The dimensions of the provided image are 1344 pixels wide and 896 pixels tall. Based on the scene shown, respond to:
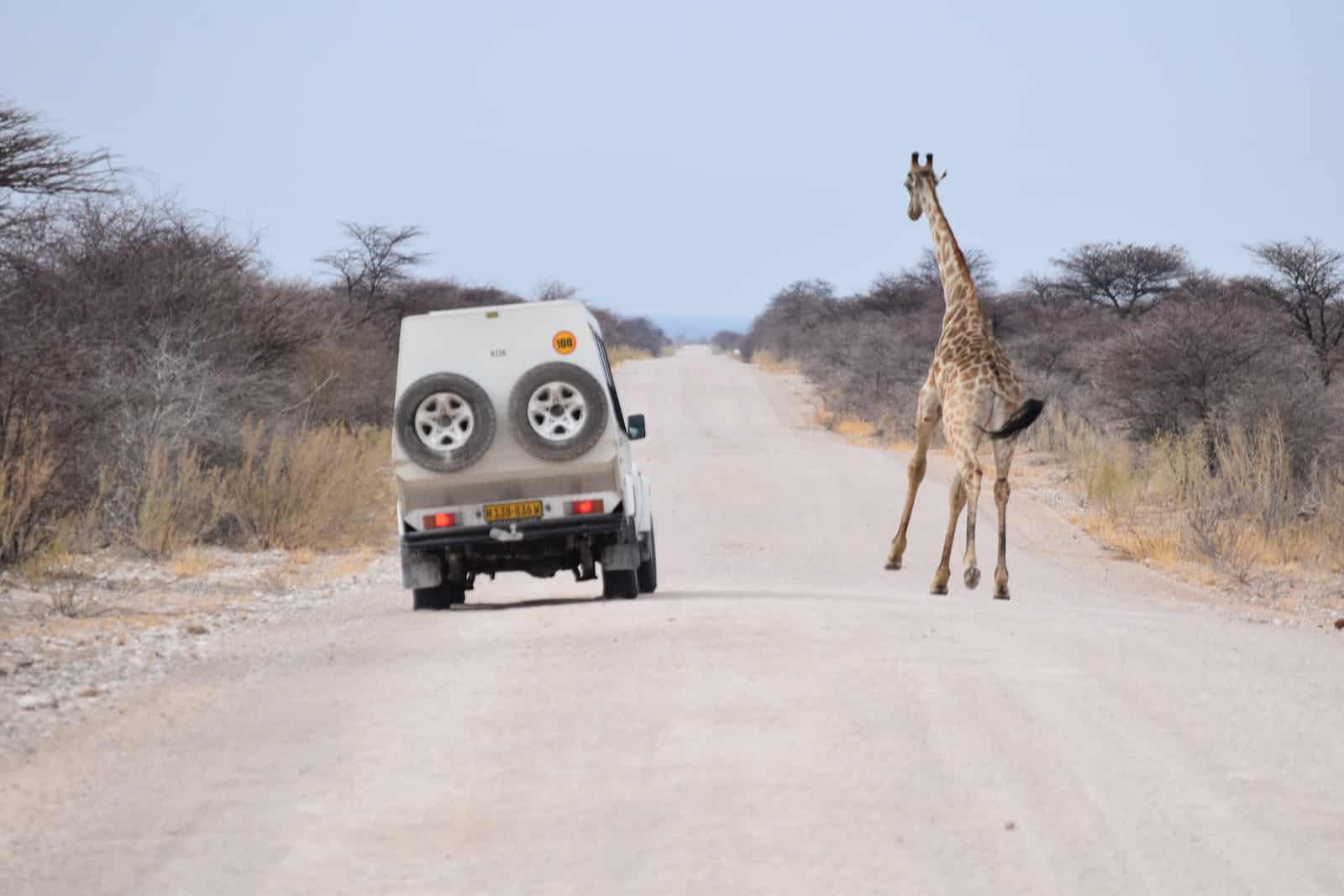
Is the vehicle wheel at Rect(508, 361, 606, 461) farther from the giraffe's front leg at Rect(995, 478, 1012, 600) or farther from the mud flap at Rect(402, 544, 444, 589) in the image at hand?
the giraffe's front leg at Rect(995, 478, 1012, 600)

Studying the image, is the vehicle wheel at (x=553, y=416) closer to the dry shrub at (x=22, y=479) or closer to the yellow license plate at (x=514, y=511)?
the yellow license plate at (x=514, y=511)

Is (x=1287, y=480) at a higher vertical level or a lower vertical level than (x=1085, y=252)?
lower

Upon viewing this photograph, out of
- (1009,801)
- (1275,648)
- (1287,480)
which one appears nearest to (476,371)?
(1275,648)

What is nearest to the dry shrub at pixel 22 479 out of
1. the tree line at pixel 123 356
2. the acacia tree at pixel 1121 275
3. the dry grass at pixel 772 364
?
the tree line at pixel 123 356

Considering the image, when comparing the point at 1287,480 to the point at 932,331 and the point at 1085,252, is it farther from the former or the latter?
the point at 1085,252

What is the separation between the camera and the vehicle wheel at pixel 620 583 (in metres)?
13.1

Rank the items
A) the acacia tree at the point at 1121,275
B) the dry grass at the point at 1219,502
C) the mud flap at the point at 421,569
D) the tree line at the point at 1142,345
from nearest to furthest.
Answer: the mud flap at the point at 421,569, the dry grass at the point at 1219,502, the tree line at the point at 1142,345, the acacia tree at the point at 1121,275

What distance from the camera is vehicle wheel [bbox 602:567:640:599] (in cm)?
1309

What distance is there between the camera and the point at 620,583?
13.2 metres

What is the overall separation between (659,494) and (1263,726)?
17428 millimetres

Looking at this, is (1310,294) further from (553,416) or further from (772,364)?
(772,364)

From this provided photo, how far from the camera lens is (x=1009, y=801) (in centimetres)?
679

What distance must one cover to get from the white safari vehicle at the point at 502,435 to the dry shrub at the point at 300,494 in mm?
6854

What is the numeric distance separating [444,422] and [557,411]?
32.3 inches
